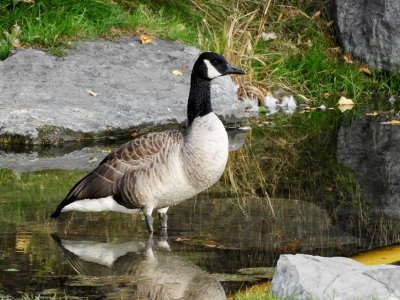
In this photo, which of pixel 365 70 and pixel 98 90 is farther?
pixel 365 70

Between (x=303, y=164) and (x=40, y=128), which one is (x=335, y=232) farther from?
(x=40, y=128)

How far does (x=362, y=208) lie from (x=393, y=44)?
7387 mm

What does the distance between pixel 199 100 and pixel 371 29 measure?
8535 mm

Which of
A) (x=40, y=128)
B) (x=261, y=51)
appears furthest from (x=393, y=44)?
(x=40, y=128)

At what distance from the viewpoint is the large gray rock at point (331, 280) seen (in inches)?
220

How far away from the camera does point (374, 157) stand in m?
11.6

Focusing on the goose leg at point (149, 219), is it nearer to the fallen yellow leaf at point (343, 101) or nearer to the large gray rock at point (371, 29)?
the fallen yellow leaf at point (343, 101)

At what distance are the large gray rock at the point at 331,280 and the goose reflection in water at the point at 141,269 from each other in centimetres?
73

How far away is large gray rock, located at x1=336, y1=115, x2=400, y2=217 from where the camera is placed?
9.76 m

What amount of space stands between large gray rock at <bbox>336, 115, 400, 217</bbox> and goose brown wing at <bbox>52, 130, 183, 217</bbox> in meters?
2.24

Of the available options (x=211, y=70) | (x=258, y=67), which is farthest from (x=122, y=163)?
(x=258, y=67)

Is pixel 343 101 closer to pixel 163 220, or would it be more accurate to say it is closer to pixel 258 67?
pixel 258 67

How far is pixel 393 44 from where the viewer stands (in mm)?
16078

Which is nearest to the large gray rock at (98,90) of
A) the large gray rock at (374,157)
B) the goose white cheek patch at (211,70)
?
the large gray rock at (374,157)
